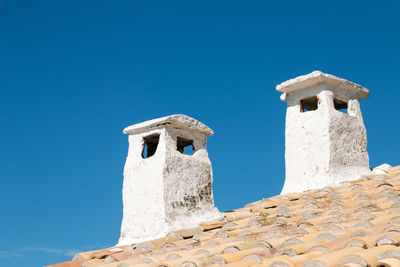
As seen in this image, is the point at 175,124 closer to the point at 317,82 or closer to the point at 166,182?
the point at 166,182

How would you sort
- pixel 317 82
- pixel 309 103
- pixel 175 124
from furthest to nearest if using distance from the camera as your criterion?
pixel 309 103, pixel 317 82, pixel 175 124

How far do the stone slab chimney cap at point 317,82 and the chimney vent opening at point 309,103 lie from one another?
0.28 m

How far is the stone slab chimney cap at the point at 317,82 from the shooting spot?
739 cm

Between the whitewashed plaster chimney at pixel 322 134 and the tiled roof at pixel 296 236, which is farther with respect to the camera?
the whitewashed plaster chimney at pixel 322 134

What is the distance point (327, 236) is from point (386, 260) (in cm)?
104

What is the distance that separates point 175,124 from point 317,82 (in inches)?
111

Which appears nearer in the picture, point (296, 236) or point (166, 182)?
point (296, 236)

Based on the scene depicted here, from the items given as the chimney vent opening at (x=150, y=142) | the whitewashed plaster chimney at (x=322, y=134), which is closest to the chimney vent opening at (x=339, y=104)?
the whitewashed plaster chimney at (x=322, y=134)

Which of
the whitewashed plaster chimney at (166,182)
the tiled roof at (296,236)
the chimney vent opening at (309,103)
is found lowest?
the tiled roof at (296,236)

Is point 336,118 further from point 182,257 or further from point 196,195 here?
point 182,257

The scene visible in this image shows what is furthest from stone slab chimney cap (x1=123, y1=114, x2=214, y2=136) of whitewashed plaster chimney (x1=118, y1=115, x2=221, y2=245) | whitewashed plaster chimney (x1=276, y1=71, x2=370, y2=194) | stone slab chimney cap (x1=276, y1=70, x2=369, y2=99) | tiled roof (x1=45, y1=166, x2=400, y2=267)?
stone slab chimney cap (x1=276, y1=70, x2=369, y2=99)

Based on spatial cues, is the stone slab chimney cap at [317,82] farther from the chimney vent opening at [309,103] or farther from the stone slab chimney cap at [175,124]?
the stone slab chimney cap at [175,124]

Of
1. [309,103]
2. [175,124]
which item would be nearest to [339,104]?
[309,103]

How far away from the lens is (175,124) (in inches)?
235
